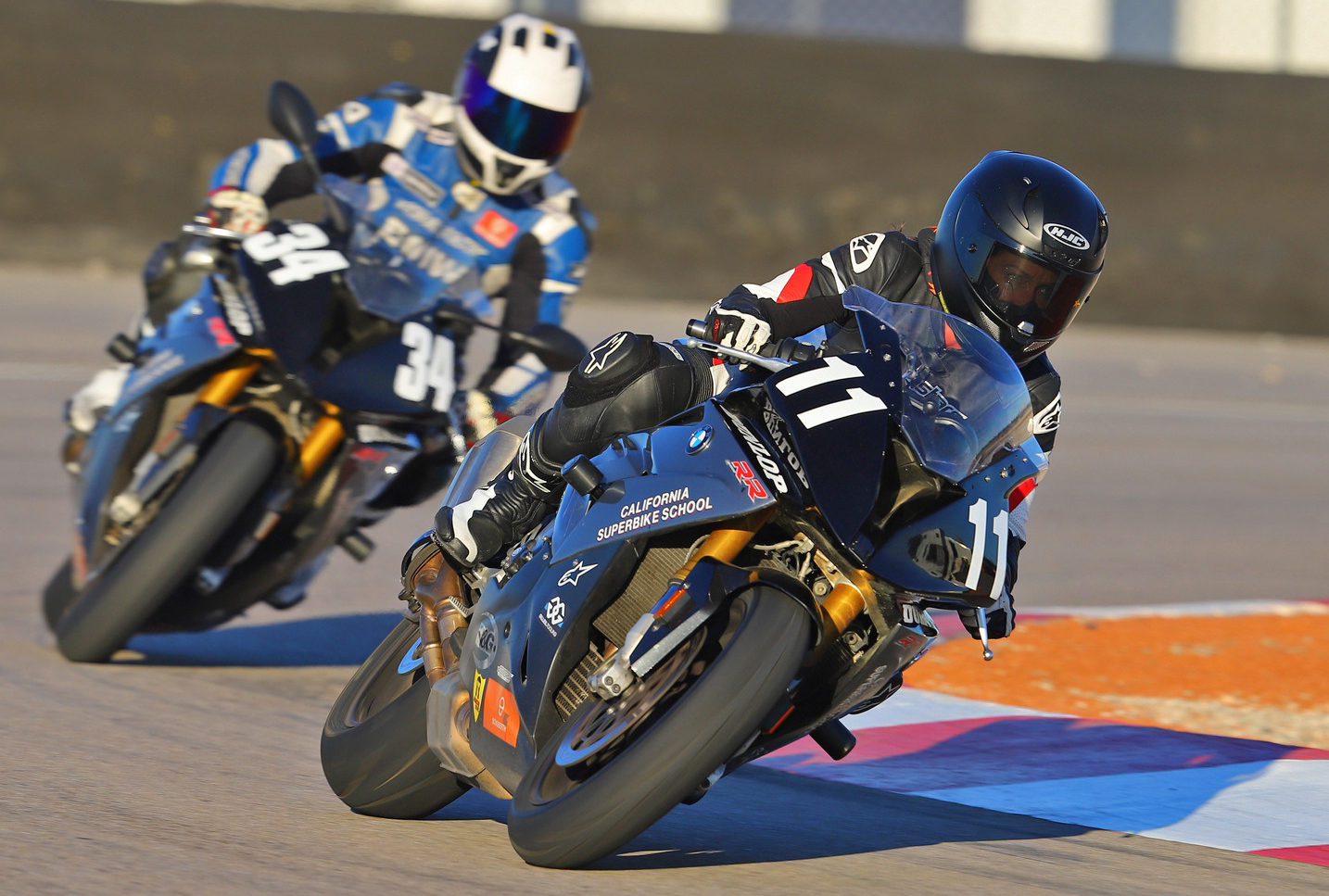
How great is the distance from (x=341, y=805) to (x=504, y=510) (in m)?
0.75

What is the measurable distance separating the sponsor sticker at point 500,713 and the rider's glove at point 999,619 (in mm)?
843

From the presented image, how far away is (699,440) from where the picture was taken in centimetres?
360

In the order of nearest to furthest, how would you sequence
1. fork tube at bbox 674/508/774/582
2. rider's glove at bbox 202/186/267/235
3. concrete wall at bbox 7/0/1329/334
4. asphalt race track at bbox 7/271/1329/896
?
fork tube at bbox 674/508/774/582, asphalt race track at bbox 7/271/1329/896, rider's glove at bbox 202/186/267/235, concrete wall at bbox 7/0/1329/334

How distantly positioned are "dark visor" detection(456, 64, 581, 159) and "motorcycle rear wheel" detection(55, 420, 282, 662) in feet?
4.26

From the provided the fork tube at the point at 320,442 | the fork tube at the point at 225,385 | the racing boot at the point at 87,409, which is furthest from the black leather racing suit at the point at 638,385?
the racing boot at the point at 87,409

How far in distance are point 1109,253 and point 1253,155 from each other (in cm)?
165

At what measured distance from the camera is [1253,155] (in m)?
18.0

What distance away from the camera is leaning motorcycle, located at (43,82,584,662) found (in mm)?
5559

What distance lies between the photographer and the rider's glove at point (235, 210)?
6004mm

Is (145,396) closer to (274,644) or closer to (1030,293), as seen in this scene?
(274,644)

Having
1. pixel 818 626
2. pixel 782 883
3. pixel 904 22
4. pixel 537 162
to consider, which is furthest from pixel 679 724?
pixel 904 22

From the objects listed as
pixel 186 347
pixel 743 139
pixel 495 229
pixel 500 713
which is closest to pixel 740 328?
pixel 500 713

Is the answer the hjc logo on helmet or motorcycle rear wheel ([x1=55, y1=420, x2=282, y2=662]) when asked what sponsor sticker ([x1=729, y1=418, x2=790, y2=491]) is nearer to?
the hjc logo on helmet

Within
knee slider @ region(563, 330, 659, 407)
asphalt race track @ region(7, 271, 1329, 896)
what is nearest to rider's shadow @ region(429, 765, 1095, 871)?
asphalt race track @ region(7, 271, 1329, 896)
